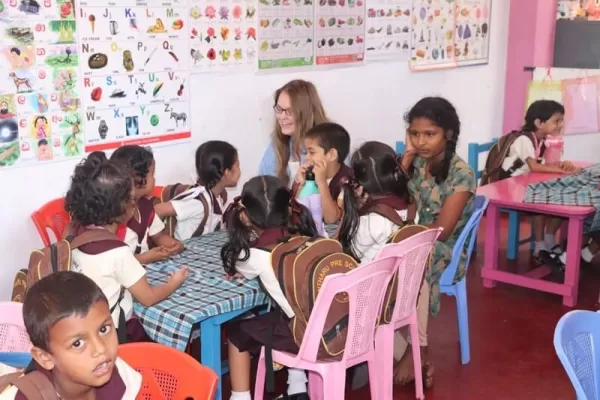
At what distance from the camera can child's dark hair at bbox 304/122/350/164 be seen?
3.21m

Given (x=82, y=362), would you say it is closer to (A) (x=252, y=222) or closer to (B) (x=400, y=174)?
(A) (x=252, y=222)

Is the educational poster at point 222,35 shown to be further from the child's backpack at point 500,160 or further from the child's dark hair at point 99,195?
the child's backpack at point 500,160

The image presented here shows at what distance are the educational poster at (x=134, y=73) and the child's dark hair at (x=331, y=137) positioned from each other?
0.75 m

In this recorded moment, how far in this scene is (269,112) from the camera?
161 inches

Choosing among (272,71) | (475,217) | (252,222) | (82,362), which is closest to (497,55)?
(272,71)

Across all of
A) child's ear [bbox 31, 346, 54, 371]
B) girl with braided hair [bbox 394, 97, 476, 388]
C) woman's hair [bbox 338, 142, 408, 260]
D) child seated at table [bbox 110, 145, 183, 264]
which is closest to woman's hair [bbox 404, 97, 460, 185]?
girl with braided hair [bbox 394, 97, 476, 388]

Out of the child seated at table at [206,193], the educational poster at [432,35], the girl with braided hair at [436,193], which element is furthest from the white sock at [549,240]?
the child seated at table at [206,193]

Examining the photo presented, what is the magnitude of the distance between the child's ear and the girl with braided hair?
192 centimetres

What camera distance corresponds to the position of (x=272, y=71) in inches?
159

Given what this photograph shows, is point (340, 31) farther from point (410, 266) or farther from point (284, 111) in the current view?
point (410, 266)

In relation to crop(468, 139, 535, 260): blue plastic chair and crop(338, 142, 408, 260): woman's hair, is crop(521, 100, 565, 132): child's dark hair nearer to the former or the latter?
crop(468, 139, 535, 260): blue plastic chair

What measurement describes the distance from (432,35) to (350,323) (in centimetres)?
317

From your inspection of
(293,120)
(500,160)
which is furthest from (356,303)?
(500,160)

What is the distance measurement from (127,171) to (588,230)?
117 inches
